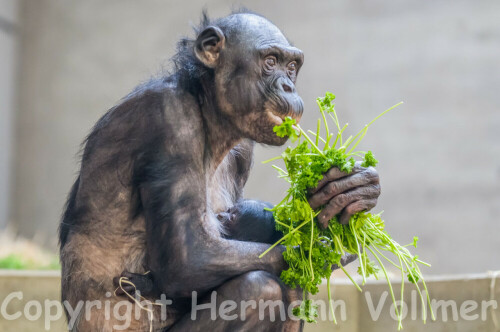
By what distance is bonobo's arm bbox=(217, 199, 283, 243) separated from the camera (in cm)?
350

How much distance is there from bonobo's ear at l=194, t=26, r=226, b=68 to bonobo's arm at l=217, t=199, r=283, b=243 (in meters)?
0.75

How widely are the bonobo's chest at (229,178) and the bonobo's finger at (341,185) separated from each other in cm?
63

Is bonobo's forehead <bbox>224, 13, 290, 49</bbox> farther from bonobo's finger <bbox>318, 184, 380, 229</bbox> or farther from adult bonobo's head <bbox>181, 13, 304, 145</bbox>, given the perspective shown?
Answer: bonobo's finger <bbox>318, 184, 380, 229</bbox>

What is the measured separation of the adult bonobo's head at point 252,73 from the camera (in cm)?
339

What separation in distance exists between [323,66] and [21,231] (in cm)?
587

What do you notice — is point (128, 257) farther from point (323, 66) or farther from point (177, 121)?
point (323, 66)

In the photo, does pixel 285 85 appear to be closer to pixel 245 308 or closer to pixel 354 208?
pixel 354 208

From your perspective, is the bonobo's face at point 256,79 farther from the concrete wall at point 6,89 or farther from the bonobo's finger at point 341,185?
the concrete wall at point 6,89

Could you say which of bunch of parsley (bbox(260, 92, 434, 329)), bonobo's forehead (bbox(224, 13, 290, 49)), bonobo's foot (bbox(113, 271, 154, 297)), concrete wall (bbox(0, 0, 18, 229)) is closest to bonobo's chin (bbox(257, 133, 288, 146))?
bunch of parsley (bbox(260, 92, 434, 329))

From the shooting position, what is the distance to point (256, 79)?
343cm

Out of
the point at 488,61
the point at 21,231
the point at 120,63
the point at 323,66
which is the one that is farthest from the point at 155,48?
the point at 488,61

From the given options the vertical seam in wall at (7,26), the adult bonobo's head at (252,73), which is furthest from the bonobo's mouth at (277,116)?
the vertical seam in wall at (7,26)

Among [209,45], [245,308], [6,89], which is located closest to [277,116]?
[209,45]

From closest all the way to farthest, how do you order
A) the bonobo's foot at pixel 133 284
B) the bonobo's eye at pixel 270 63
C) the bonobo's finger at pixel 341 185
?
1. the bonobo's finger at pixel 341 185
2. the bonobo's foot at pixel 133 284
3. the bonobo's eye at pixel 270 63
